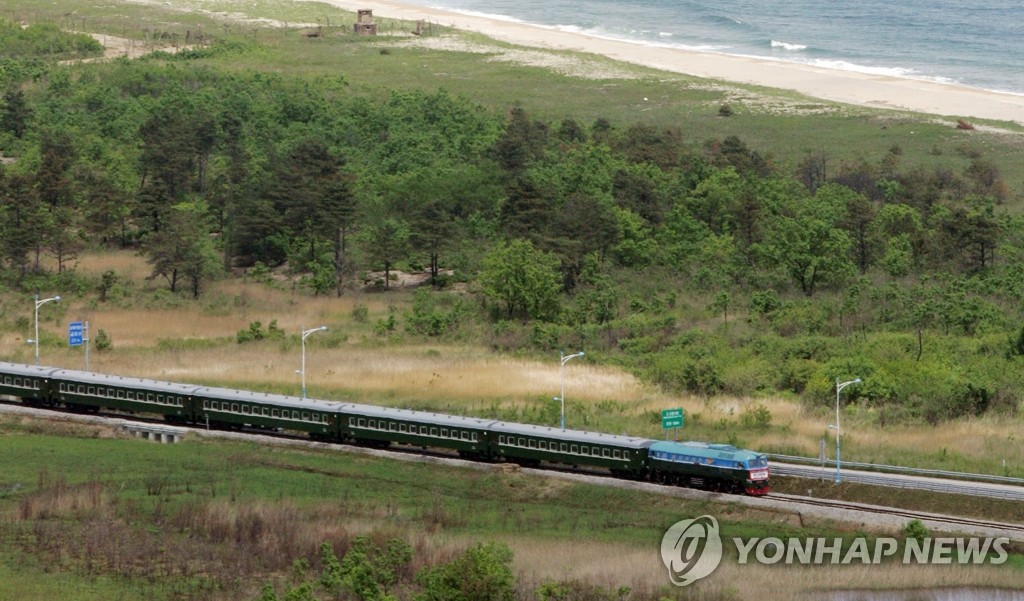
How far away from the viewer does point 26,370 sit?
72.1 meters

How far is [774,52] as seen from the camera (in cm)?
17975

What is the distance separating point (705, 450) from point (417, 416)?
1336 cm

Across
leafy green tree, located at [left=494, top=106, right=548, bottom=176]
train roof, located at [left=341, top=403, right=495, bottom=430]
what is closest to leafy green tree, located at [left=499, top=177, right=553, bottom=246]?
leafy green tree, located at [left=494, top=106, right=548, bottom=176]

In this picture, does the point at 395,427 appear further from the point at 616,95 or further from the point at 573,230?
the point at 616,95

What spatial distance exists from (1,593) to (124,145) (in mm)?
84511

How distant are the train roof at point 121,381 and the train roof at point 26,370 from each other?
499mm

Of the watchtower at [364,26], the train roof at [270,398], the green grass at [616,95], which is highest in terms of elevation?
the watchtower at [364,26]

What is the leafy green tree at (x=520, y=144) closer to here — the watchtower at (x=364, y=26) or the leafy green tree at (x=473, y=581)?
the watchtower at (x=364, y=26)

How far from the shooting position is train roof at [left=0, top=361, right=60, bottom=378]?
71.6 meters

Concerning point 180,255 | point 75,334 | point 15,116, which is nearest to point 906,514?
point 75,334

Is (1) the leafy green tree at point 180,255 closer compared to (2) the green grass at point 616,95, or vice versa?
(1) the leafy green tree at point 180,255

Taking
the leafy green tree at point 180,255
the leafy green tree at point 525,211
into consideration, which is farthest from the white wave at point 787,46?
the leafy green tree at point 180,255

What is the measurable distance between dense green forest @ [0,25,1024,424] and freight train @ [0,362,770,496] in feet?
46.9

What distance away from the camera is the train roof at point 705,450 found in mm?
56188
